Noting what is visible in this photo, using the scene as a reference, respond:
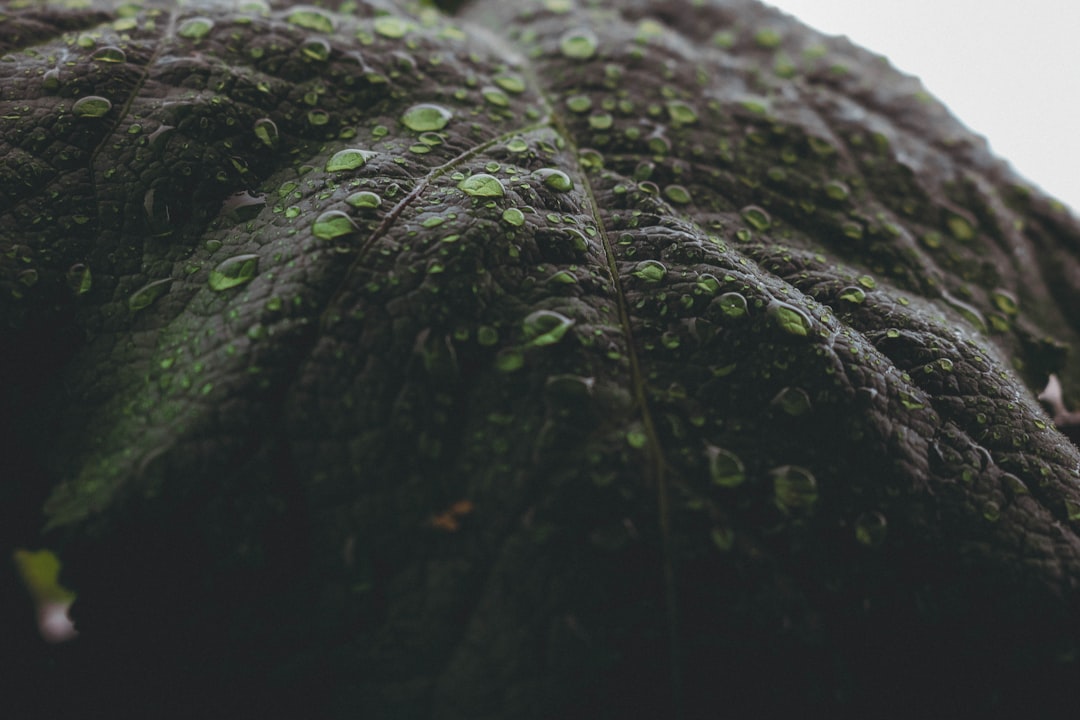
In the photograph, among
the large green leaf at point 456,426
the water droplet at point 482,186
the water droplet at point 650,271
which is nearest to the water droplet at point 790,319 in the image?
the large green leaf at point 456,426

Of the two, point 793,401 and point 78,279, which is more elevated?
point 793,401

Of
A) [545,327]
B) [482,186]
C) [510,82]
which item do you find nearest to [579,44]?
[510,82]

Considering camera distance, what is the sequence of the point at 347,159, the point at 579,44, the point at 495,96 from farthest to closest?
the point at 579,44 → the point at 495,96 → the point at 347,159

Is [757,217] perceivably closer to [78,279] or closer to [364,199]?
[364,199]

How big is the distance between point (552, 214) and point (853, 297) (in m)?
0.41

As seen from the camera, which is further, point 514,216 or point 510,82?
point 510,82

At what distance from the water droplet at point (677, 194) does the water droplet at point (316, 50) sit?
1.79 feet

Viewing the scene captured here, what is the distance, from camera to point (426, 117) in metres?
0.96

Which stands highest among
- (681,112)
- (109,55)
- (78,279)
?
(681,112)

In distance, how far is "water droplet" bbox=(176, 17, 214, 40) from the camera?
3.15 feet

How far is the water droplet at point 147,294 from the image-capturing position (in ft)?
2.38

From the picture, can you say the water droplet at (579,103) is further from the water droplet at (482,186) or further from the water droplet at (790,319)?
the water droplet at (790,319)

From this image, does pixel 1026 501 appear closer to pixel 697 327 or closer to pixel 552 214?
pixel 697 327

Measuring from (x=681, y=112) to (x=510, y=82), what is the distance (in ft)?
0.98
